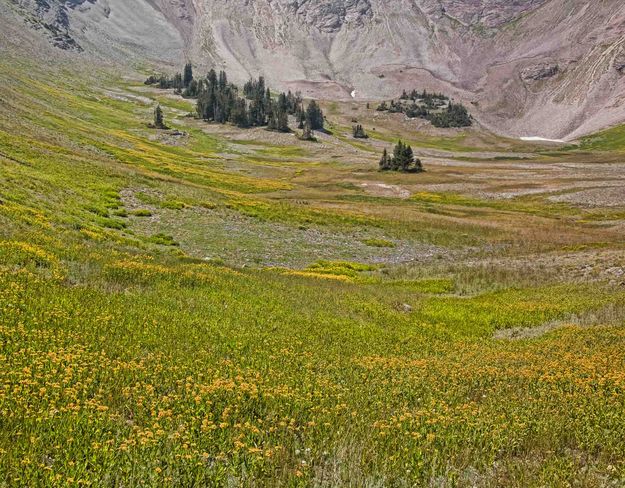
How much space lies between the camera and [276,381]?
10148mm

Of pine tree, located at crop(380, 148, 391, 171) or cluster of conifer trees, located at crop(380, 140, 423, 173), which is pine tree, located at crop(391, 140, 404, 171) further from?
pine tree, located at crop(380, 148, 391, 171)

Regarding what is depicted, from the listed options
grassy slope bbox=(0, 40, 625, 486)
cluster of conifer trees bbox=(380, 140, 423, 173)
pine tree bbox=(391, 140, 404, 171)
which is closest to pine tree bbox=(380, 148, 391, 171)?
cluster of conifer trees bbox=(380, 140, 423, 173)

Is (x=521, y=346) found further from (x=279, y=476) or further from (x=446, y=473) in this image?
(x=279, y=476)

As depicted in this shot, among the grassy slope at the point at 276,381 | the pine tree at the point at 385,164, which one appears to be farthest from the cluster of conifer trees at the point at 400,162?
the grassy slope at the point at 276,381

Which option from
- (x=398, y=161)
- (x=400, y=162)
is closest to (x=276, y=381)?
(x=400, y=162)

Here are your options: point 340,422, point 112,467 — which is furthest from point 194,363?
point 112,467

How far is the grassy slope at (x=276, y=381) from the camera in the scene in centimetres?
668

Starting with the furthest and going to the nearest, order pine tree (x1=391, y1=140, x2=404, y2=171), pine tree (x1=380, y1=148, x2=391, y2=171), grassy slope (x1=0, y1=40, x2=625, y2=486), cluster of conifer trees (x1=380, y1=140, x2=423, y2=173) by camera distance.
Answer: pine tree (x1=380, y1=148, x2=391, y2=171)
cluster of conifer trees (x1=380, y1=140, x2=423, y2=173)
pine tree (x1=391, y1=140, x2=404, y2=171)
grassy slope (x1=0, y1=40, x2=625, y2=486)

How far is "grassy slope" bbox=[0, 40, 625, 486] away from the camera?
6.68m

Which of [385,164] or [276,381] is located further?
[385,164]

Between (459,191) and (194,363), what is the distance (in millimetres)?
112812

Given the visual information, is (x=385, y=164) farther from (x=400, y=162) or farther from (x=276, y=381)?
(x=276, y=381)

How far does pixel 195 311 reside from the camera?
1664 cm

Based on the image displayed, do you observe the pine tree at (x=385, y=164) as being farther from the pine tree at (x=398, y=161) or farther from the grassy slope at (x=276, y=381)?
the grassy slope at (x=276, y=381)
